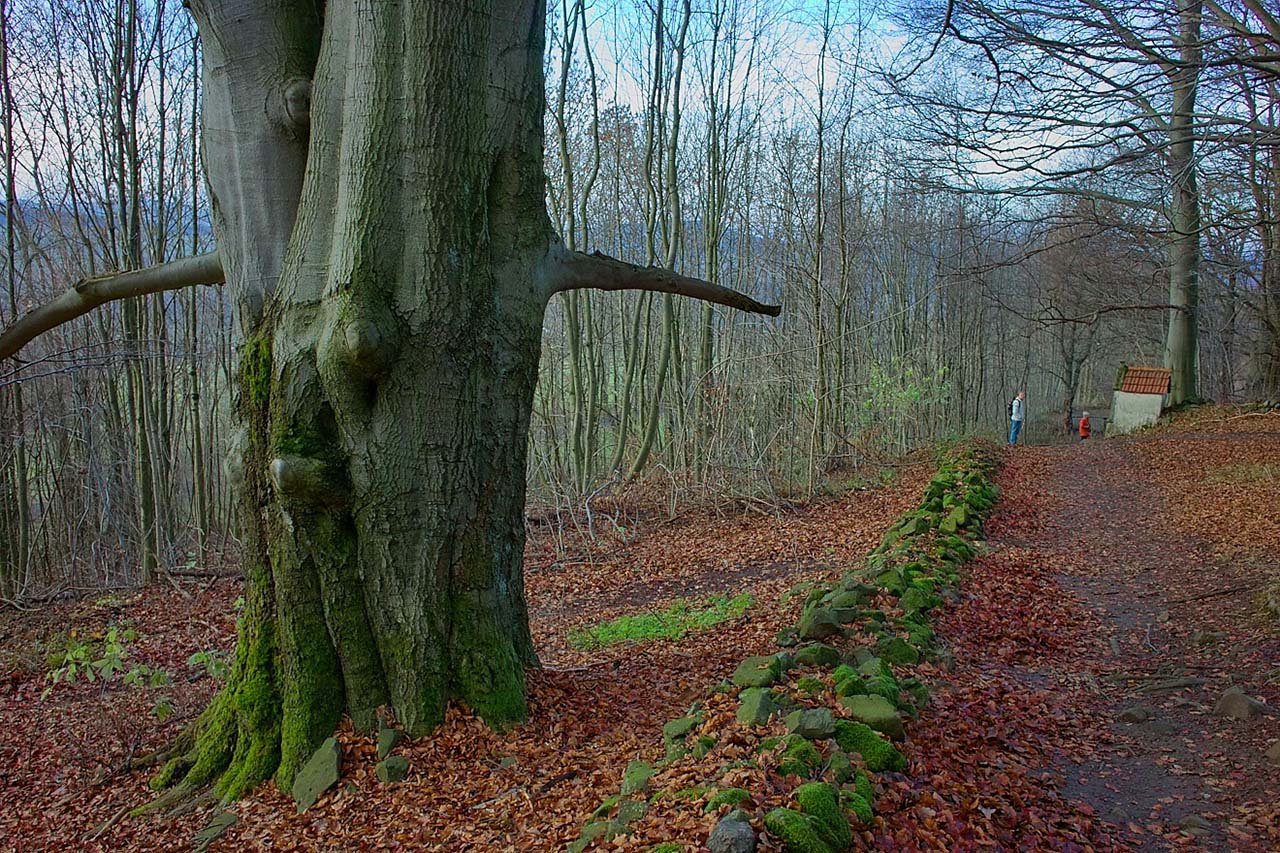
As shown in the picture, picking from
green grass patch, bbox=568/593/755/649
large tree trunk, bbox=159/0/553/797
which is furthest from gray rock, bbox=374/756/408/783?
green grass patch, bbox=568/593/755/649

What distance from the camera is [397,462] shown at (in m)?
3.54

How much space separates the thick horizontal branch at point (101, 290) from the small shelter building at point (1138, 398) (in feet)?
68.7

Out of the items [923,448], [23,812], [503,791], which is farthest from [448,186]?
[923,448]

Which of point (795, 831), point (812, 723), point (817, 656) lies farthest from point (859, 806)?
point (817, 656)

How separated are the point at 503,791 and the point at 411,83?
3031mm

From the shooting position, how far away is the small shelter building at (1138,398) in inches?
789

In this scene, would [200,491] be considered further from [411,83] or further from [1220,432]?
[1220,432]

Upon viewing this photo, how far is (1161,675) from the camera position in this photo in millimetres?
4781

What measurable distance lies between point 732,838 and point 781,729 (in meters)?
0.96

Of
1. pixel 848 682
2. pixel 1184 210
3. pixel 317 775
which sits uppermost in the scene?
pixel 1184 210

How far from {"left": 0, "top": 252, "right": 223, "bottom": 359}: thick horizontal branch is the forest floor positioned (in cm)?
219

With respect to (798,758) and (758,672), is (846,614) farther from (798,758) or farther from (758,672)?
(798,758)

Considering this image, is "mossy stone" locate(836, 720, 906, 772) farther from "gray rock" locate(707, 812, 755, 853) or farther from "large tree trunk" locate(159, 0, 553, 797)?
"large tree trunk" locate(159, 0, 553, 797)

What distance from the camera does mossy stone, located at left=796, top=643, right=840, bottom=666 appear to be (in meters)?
4.32
